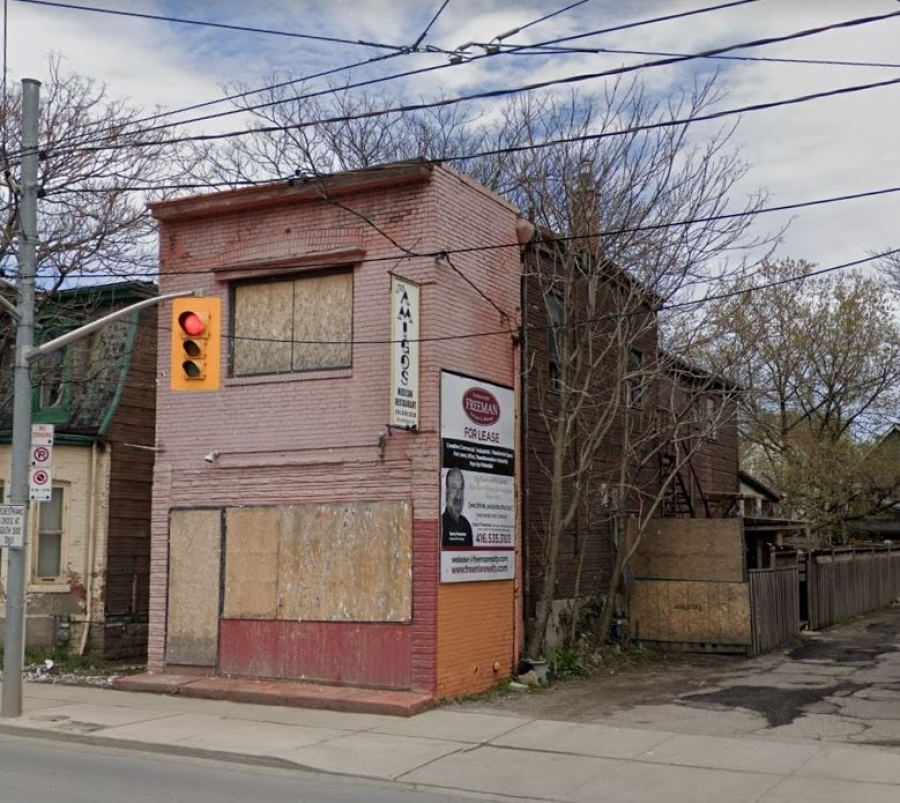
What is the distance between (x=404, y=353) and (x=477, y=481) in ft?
7.21

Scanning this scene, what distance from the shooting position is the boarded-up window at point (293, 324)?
15.8 metres

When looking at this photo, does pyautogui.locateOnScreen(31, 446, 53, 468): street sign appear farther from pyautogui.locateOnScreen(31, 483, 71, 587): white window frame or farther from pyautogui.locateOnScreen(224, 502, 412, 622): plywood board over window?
pyautogui.locateOnScreen(31, 483, 71, 587): white window frame

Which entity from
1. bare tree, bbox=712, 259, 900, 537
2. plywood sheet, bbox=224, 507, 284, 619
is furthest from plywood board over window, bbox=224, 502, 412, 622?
bare tree, bbox=712, 259, 900, 537

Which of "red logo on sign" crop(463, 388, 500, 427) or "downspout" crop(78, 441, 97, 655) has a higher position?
"red logo on sign" crop(463, 388, 500, 427)

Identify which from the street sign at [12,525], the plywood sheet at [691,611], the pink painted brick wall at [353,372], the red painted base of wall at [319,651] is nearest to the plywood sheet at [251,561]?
the red painted base of wall at [319,651]

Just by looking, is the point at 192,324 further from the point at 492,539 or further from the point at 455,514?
the point at 492,539

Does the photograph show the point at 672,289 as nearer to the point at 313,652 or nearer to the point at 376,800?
the point at 313,652

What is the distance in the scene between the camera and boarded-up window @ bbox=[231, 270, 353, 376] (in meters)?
15.8

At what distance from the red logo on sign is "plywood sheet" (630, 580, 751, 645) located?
5.40 meters

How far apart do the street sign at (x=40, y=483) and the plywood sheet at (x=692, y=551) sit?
10.7 metres

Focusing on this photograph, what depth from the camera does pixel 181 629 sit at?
53.5 feet

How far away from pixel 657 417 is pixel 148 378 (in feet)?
31.4

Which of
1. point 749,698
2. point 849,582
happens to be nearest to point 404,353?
point 749,698

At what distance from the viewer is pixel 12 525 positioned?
13453 millimetres
